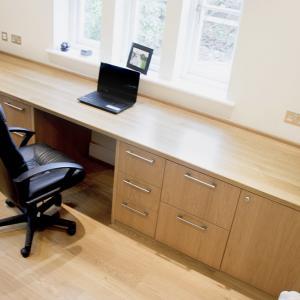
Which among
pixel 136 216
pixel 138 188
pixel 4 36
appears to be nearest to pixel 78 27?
pixel 4 36

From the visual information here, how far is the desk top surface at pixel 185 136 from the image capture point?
215 centimetres

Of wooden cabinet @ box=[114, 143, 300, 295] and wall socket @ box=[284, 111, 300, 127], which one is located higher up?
wall socket @ box=[284, 111, 300, 127]

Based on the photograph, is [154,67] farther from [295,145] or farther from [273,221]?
[273,221]

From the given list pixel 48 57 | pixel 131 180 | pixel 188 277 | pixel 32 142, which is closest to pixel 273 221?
pixel 188 277

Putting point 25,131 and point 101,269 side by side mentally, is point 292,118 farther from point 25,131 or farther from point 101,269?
point 25,131

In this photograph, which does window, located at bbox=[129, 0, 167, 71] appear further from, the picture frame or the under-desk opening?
the under-desk opening

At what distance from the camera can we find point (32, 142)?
291 centimetres

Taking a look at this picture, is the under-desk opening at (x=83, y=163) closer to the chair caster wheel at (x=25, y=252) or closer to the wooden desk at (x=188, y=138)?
the wooden desk at (x=188, y=138)

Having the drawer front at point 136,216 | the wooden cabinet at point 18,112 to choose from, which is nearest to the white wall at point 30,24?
the wooden cabinet at point 18,112

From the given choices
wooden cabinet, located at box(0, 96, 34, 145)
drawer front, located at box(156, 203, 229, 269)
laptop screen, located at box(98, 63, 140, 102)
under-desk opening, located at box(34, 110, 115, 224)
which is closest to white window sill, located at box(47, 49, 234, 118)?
laptop screen, located at box(98, 63, 140, 102)

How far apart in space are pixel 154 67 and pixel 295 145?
1203mm

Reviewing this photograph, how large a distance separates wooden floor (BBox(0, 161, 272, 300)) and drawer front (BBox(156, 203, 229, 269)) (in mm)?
116

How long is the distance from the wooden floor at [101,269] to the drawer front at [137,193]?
27 cm

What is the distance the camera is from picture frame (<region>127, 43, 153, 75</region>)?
2.90 meters
